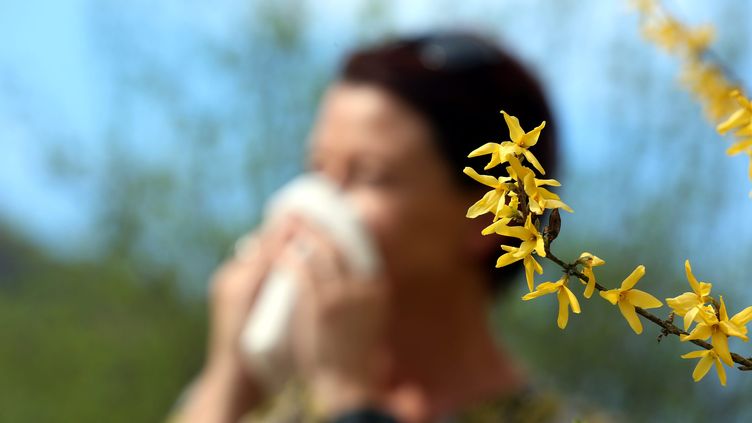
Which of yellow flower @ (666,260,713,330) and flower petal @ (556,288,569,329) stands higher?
flower petal @ (556,288,569,329)

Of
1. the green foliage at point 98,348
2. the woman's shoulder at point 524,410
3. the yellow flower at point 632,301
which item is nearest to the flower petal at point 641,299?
the yellow flower at point 632,301

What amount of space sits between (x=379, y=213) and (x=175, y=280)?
77.1 inches

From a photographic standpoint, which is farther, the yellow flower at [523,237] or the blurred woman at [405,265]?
the blurred woman at [405,265]

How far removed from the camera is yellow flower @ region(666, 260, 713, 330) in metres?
0.25

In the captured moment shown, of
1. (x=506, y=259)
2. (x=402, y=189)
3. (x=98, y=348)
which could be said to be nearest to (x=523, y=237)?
(x=506, y=259)

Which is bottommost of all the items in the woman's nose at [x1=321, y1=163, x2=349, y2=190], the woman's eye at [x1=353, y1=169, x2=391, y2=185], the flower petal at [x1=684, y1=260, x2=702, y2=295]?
the flower petal at [x1=684, y1=260, x2=702, y2=295]

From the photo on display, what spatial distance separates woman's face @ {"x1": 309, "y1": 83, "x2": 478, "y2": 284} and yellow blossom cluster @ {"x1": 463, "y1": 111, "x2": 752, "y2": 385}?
813mm

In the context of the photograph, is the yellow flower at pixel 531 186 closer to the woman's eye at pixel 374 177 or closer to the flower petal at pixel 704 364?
the flower petal at pixel 704 364

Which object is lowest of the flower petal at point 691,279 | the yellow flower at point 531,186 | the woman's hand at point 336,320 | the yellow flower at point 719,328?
the yellow flower at point 719,328

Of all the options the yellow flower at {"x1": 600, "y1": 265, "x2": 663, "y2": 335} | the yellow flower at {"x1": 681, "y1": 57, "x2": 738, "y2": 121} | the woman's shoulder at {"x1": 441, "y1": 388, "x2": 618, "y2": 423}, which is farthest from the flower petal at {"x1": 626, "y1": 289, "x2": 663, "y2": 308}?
the woman's shoulder at {"x1": 441, "y1": 388, "x2": 618, "y2": 423}

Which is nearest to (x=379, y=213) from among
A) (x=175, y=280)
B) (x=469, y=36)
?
(x=469, y=36)

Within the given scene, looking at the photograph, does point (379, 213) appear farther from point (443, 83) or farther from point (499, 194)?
point (499, 194)

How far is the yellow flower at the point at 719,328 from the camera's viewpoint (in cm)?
25

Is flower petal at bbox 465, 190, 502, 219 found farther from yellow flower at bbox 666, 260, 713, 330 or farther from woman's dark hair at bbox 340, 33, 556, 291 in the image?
woman's dark hair at bbox 340, 33, 556, 291
